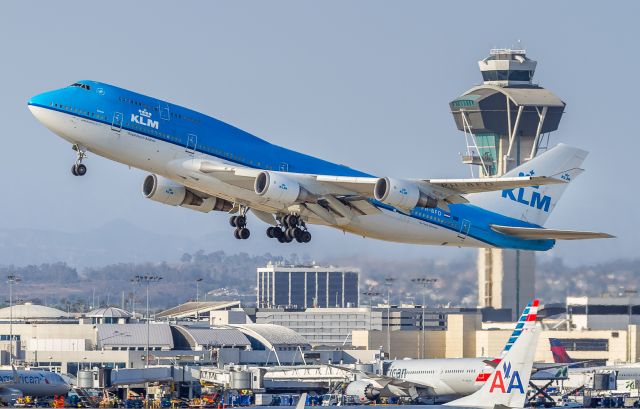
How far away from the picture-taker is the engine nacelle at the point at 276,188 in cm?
6278

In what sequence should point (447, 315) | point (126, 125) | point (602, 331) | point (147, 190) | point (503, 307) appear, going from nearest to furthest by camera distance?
point (126, 125) → point (147, 190) → point (602, 331) → point (447, 315) → point (503, 307)

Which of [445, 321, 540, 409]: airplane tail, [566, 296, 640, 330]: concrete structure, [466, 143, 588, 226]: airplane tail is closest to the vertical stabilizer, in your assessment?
[445, 321, 540, 409]: airplane tail

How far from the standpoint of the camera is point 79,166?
62250mm

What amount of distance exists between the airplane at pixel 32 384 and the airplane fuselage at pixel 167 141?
3129 cm

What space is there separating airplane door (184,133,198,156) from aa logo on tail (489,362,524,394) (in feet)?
54.0

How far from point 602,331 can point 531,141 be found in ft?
146

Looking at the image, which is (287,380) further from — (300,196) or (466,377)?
(300,196)

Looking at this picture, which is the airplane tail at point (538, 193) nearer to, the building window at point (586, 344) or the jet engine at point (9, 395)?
the jet engine at point (9, 395)

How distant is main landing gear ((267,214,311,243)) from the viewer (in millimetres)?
66188

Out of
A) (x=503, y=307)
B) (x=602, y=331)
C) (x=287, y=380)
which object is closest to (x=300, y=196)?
(x=287, y=380)

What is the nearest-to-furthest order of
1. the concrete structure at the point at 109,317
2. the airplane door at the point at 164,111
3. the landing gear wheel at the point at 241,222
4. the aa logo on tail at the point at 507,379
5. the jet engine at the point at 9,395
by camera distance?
the aa logo on tail at the point at 507,379
the airplane door at the point at 164,111
the landing gear wheel at the point at 241,222
the jet engine at the point at 9,395
the concrete structure at the point at 109,317

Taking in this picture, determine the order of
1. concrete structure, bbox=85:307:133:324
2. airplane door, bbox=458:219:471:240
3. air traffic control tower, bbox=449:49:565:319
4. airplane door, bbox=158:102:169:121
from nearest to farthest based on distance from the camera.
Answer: airplane door, bbox=158:102:169:121, airplane door, bbox=458:219:471:240, concrete structure, bbox=85:307:133:324, air traffic control tower, bbox=449:49:565:319

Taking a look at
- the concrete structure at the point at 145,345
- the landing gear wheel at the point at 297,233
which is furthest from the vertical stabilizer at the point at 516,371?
the concrete structure at the point at 145,345

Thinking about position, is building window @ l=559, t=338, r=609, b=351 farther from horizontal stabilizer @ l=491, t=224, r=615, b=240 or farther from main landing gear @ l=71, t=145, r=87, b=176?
main landing gear @ l=71, t=145, r=87, b=176
